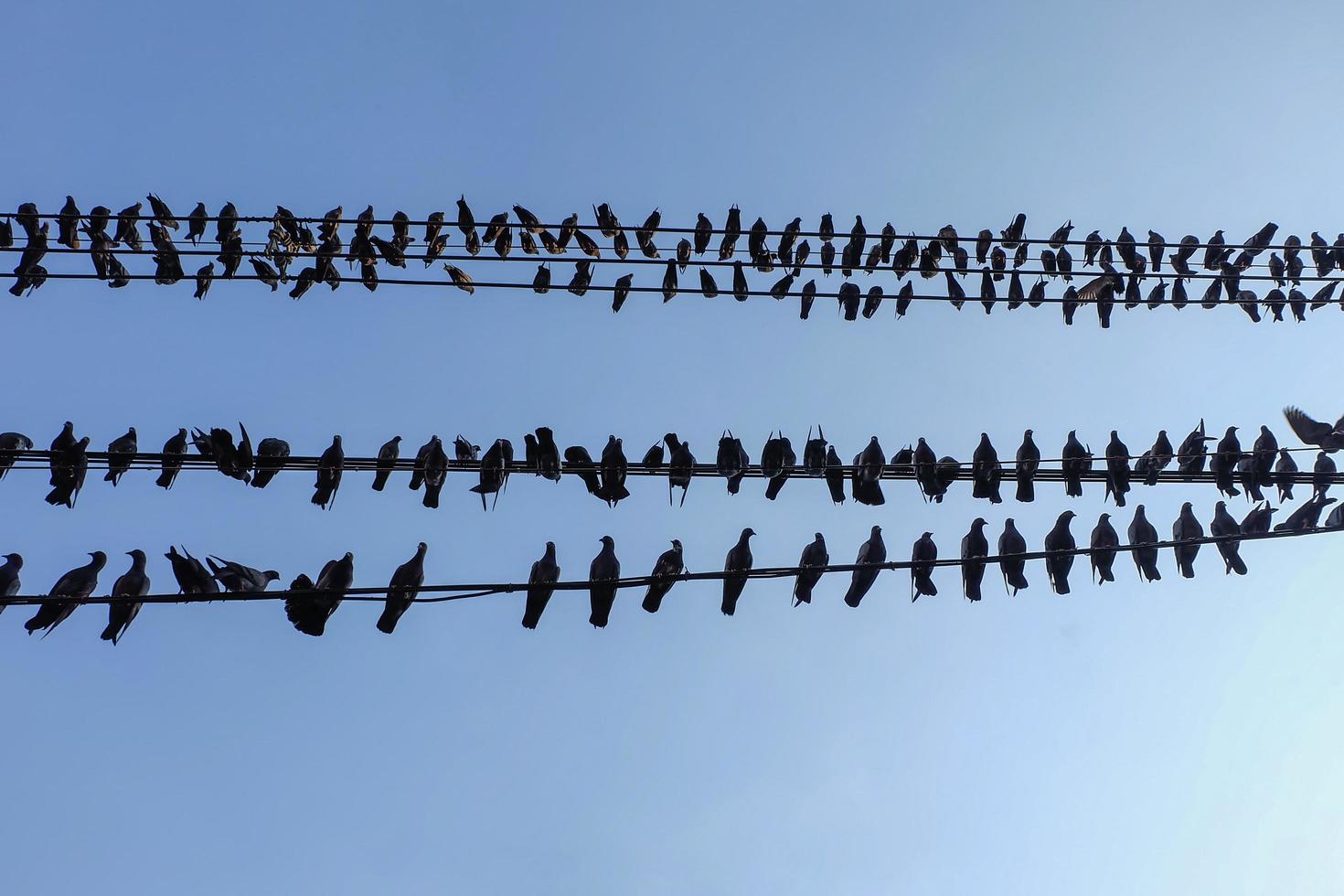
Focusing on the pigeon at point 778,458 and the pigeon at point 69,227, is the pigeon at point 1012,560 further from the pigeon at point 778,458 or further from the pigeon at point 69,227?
the pigeon at point 69,227

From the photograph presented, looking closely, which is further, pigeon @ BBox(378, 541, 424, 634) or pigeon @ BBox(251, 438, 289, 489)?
pigeon @ BBox(251, 438, 289, 489)

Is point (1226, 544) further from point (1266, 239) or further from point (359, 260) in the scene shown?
point (359, 260)

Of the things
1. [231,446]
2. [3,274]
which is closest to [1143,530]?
[231,446]

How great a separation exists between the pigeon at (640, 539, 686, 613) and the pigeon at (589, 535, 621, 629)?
28 cm

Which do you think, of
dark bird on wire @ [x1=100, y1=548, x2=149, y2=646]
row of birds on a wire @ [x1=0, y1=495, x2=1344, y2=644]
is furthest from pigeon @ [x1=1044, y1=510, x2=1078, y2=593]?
dark bird on wire @ [x1=100, y1=548, x2=149, y2=646]

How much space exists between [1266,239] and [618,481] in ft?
28.0

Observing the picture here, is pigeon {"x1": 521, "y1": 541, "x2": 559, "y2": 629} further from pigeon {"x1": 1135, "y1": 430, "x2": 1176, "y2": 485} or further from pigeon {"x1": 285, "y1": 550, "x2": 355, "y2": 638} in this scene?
pigeon {"x1": 1135, "y1": 430, "x2": 1176, "y2": 485}

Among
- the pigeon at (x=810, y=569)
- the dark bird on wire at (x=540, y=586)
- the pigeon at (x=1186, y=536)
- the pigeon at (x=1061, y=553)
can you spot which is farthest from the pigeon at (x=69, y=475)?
the pigeon at (x=1186, y=536)

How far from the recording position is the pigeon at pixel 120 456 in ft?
24.7

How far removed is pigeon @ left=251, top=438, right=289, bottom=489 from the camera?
789 centimetres

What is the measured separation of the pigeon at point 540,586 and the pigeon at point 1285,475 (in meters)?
5.35

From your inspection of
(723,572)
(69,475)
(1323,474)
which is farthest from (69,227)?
(1323,474)

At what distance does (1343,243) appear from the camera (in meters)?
→ 11.2

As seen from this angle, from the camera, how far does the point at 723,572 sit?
7027 millimetres
